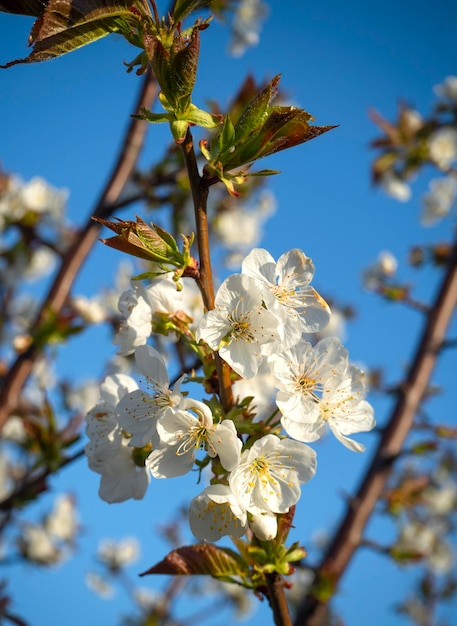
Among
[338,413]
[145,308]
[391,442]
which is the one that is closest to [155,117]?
[145,308]

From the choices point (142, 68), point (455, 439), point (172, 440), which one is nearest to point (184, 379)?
point (172, 440)

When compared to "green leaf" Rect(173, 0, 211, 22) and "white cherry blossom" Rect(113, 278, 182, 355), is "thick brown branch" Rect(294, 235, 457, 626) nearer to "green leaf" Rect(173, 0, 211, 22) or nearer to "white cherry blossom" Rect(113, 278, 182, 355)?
"white cherry blossom" Rect(113, 278, 182, 355)

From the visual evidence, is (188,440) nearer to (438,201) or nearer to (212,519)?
(212,519)

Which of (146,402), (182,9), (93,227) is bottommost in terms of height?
(146,402)

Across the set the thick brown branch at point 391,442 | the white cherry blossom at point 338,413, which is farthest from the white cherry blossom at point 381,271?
the white cherry blossom at point 338,413

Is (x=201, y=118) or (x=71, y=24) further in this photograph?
(x=201, y=118)

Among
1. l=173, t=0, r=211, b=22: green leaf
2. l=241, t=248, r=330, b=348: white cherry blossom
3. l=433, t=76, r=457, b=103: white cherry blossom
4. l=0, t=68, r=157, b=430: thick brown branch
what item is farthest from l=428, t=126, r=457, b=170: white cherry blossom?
l=173, t=0, r=211, b=22: green leaf
